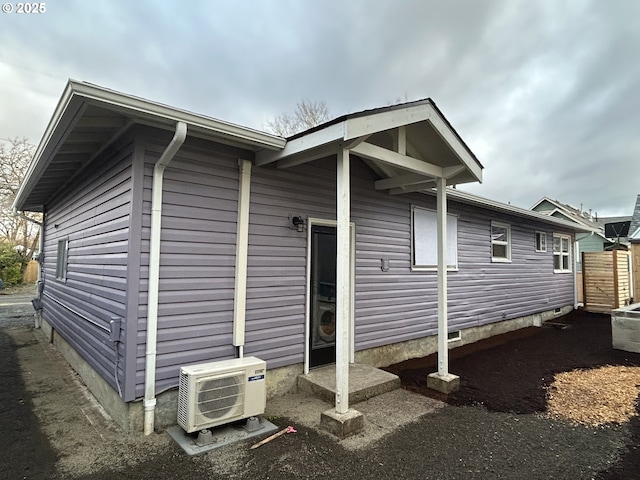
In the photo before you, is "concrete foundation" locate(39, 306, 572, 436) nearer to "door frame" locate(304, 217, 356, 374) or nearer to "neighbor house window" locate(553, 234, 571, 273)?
"door frame" locate(304, 217, 356, 374)

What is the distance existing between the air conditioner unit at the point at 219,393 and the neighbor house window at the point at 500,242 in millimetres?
6727

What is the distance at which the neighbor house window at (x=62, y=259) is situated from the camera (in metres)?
5.93

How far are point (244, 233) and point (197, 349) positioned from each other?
1270 millimetres

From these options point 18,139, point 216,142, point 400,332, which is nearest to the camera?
point 216,142

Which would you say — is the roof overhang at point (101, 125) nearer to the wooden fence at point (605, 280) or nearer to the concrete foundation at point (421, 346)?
the concrete foundation at point (421, 346)

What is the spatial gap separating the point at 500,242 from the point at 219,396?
7644 mm

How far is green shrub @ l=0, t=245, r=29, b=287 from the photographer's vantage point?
16703mm

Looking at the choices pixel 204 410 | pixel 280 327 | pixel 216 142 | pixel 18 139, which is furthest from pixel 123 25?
pixel 18 139

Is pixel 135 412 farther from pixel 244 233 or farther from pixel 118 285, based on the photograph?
pixel 244 233

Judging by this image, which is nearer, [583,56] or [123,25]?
[123,25]

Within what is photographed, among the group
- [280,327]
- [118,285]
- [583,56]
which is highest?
[583,56]

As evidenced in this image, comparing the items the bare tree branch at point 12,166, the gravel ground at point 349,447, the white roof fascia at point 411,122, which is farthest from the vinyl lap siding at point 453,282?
the bare tree branch at point 12,166

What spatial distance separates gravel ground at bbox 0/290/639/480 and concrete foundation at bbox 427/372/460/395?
33 centimetres

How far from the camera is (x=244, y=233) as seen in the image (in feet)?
12.4
